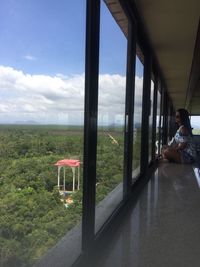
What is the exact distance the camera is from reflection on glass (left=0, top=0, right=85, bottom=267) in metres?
1.13

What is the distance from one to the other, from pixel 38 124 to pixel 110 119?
5.09 feet

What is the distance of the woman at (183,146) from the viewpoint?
7.36 metres

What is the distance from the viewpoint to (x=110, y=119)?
291 centimetres

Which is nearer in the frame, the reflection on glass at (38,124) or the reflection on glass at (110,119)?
the reflection on glass at (38,124)

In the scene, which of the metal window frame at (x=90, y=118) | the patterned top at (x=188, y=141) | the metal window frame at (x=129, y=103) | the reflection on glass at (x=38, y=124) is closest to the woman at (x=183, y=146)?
the patterned top at (x=188, y=141)

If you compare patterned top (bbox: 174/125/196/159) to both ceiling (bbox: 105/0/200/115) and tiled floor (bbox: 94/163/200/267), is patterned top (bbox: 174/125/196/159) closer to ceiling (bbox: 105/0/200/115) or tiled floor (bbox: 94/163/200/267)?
ceiling (bbox: 105/0/200/115)

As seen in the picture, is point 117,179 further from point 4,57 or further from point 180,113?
point 180,113

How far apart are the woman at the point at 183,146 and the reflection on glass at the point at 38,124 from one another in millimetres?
5704

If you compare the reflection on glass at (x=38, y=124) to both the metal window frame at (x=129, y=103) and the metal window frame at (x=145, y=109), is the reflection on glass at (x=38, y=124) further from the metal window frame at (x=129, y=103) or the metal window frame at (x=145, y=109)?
the metal window frame at (x=145, y=109)

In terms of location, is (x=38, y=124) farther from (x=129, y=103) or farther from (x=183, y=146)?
(x=183, y=146)

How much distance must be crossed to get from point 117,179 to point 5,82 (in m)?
2.41

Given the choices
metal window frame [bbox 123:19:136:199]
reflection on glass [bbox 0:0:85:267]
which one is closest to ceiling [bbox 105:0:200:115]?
metal window frame [bbox 123:19:136:199]

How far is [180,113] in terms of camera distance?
750 centimetres

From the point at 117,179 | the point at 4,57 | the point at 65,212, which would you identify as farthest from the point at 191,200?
the point at 4,57
